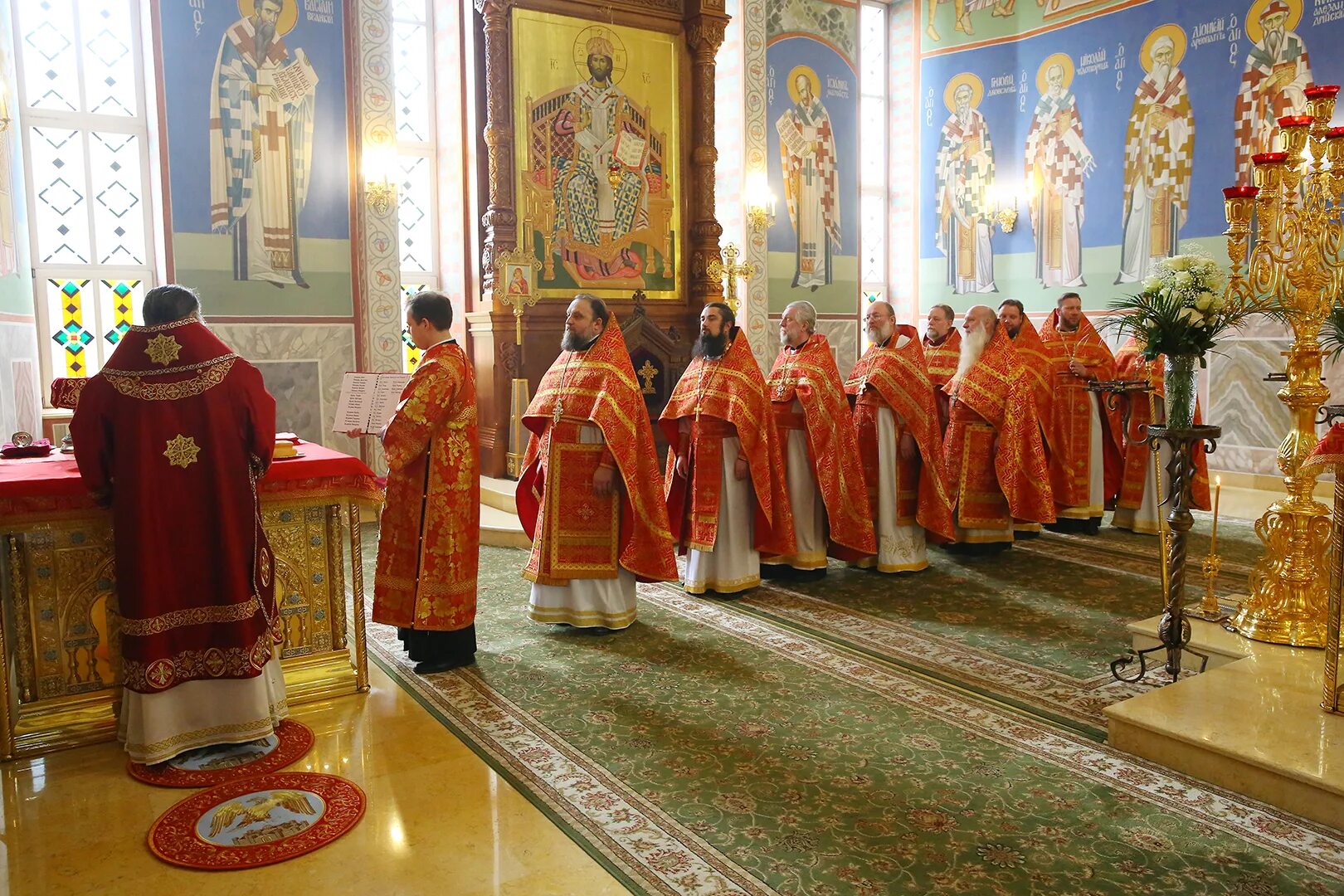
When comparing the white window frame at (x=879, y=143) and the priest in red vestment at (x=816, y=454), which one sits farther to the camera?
the white window frame at (x=879, y=143)

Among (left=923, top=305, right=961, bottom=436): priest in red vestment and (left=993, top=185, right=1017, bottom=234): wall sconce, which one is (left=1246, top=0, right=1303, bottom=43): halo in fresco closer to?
(left=993, top=185, right=1017, bottom=234): wall sconce

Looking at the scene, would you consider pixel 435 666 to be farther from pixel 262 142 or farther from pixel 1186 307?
pixel 262 142

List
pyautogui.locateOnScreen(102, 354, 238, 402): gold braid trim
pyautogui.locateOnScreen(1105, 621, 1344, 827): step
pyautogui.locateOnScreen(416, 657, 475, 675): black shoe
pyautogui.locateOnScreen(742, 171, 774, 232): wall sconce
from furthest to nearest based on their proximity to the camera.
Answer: pyautogui.locateOnScreen(742, 171, 774, 232): wall sconce, pyautogui.locateOnScreen(416, 657, 475, 675): black shoe, pyautogui.locateOnScreen(102, 354, 238, 402): gold braid trim, pyautogui.locateOnScreen(1105, 621, 1344, 827): step

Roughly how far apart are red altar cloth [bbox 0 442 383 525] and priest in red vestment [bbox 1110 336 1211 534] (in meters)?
6.31

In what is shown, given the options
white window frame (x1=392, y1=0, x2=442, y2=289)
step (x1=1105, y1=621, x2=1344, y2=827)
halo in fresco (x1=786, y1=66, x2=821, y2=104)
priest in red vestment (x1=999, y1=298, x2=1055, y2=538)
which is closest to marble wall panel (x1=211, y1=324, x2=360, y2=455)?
white window frame (x1=392, y1=0, x2=442, y2=289)

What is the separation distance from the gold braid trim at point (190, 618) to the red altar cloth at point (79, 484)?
1.79ft

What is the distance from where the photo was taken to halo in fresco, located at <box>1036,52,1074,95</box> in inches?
487

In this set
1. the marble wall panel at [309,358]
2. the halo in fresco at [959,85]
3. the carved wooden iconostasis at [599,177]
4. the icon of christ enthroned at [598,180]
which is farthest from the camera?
the halo in fresco at [959,85]

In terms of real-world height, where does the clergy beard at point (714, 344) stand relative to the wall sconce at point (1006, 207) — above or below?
below

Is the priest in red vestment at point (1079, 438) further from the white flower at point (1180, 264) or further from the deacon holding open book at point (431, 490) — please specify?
the deacon holding open book at point (431, 490)

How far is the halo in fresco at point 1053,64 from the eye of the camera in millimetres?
12359

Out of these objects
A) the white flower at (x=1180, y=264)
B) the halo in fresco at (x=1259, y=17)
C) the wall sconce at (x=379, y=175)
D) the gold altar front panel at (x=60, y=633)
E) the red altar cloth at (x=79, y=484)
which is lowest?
the gold altar front panel at (x=60, y=633)

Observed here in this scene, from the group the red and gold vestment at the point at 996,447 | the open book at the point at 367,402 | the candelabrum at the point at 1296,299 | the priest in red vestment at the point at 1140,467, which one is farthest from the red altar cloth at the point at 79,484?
the priest in red vestment at the point at 1140,467

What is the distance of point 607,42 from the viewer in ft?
35.2
